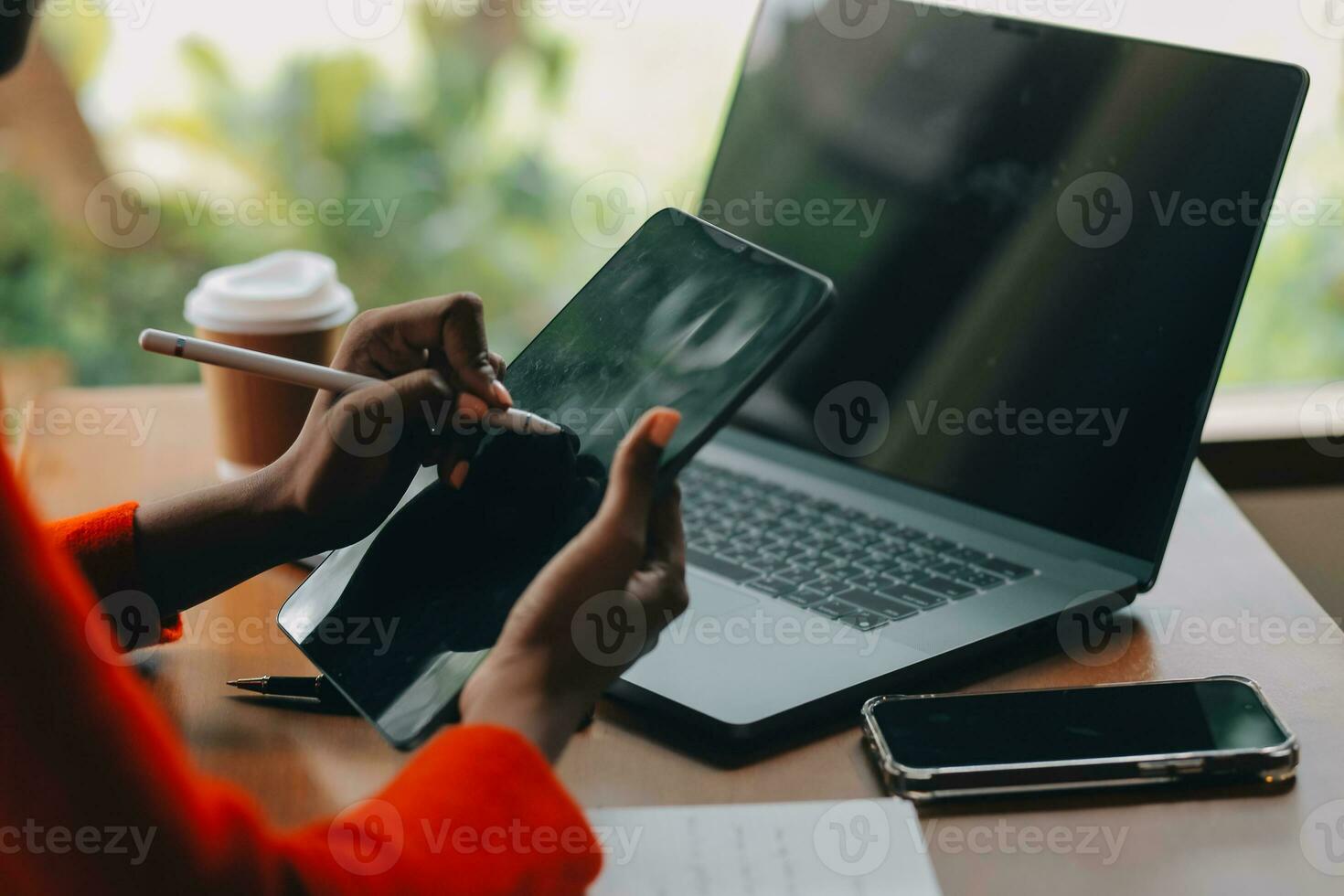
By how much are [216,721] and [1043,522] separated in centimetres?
47

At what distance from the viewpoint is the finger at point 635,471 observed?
0.50 metres

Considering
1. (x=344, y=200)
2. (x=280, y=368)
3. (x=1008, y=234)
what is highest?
(x=1008, y=234)

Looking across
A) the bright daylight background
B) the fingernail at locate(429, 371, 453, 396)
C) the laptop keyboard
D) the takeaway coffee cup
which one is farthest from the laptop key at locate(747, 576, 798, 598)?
the bright daylight background

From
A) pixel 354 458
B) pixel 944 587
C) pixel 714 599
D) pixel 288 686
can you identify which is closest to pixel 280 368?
pixel 354 458

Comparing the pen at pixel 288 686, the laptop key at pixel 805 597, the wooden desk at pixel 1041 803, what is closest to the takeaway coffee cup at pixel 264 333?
the wooden desk at pixel 1041 803

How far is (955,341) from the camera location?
2.60ft

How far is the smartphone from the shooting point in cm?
54

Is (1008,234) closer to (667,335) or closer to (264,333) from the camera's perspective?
(667,335)

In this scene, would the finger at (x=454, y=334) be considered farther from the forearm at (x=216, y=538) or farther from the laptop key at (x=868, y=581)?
the laptop key at (x=868, y=581)

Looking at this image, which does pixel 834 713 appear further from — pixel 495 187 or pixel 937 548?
pixel 495 187

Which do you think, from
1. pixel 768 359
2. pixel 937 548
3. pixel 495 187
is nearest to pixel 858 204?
pixel 937 548

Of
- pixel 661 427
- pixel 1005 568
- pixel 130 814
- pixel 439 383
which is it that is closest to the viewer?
pixel 130 814

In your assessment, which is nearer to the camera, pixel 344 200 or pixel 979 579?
pixel 979 579

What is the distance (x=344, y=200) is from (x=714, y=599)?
116 cm
